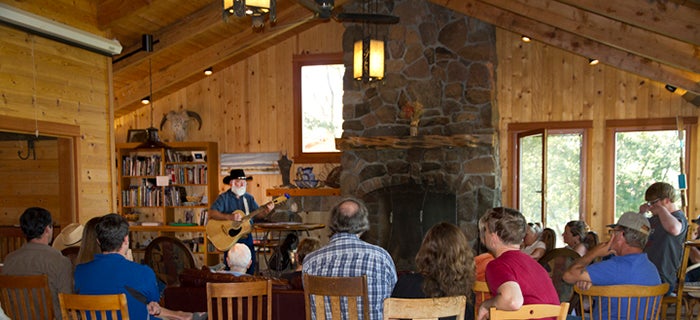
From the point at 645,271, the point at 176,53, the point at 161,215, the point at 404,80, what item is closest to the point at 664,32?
the point at 645,271

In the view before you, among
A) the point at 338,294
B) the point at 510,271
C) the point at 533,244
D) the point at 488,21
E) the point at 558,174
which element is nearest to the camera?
the point at 510,271

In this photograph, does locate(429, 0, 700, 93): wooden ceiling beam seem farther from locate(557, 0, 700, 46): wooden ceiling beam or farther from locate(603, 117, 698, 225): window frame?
locate(557, 0, 700, 46): wooden ceiling beam

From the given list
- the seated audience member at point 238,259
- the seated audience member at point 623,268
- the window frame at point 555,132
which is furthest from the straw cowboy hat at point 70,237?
the window frame at point 555,132

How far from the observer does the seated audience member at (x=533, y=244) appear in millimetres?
4340

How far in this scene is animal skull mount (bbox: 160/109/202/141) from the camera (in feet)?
27.1

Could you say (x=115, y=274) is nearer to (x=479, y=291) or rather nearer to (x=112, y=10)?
(x=479, y=291)

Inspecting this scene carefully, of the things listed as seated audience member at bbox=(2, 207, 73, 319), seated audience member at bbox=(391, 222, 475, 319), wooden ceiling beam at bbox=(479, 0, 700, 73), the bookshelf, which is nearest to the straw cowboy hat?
seated audience member at bbox=(2, 207, 73, 319)

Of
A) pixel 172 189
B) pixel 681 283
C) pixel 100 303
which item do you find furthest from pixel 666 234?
pixel 172 189

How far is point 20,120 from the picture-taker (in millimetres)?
4258

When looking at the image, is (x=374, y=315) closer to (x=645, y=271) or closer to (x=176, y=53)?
(x=645, y=271)

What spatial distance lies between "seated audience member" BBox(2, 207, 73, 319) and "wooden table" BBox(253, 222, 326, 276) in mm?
2857

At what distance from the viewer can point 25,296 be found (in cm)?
300

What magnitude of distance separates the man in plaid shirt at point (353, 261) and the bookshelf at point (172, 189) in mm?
5618

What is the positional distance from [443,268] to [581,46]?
486cm
